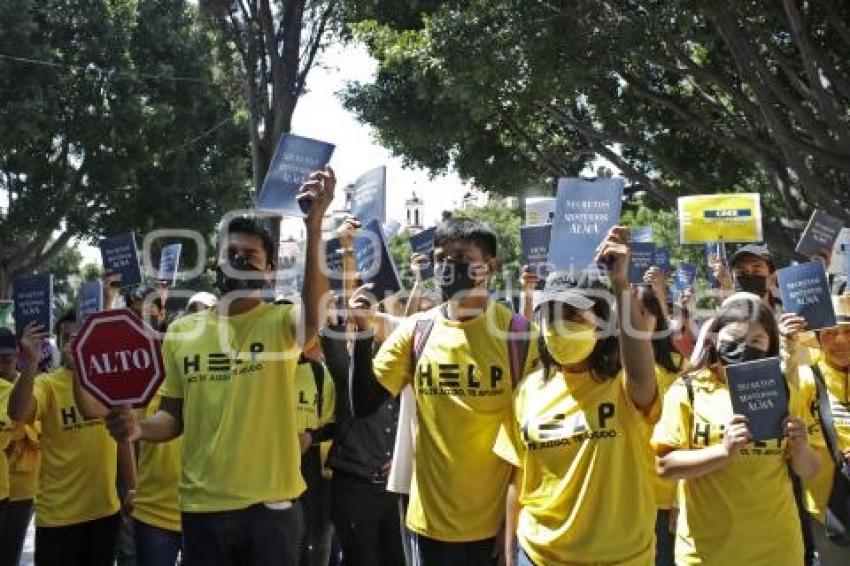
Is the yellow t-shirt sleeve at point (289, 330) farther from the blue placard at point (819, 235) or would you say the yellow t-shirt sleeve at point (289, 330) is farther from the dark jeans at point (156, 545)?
the blue placard at point (819, 235)

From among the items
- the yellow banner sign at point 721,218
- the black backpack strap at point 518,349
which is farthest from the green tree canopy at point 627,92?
the black backpack strap at point 518,349

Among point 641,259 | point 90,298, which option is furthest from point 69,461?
point 641,259

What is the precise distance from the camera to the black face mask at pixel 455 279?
4.41 metres

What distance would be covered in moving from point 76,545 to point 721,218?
5.29 metres

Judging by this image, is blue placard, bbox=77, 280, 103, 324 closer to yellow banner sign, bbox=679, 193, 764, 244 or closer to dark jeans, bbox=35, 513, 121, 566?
dark jeans, bbox=35, 513, 121, 566

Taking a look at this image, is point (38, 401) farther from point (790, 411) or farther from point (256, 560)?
point (790, 411)

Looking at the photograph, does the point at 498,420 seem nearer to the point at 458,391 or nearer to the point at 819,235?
the point at 458,391

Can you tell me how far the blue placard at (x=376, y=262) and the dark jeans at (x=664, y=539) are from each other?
5.96 ft

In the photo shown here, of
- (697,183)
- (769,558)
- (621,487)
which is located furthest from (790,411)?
(697,183)

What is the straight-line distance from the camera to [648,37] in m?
11.1

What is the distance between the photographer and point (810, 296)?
18.1 ft

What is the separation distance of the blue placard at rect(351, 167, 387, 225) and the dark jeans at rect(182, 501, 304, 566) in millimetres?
2421

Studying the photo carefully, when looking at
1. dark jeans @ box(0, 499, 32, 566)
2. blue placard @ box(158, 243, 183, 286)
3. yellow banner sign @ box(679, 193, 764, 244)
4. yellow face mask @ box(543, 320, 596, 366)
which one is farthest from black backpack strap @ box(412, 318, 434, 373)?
blue placard @ box(158, 243, 183, 286)

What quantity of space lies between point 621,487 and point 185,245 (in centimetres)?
2158
